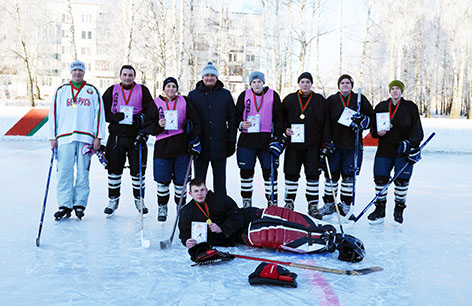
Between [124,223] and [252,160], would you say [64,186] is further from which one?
[252,160]

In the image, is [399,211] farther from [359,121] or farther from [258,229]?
[258,229]

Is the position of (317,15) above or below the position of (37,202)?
above

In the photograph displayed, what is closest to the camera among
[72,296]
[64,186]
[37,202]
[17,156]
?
[72,296]

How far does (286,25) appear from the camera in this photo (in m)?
19.7

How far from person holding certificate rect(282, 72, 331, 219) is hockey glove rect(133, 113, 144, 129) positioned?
151 centimetres

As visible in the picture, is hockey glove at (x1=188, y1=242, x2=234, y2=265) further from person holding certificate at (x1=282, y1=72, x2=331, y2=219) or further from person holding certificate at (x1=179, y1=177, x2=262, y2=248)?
person holding certificate at (x1=282, y1=72, x2=331, y2=219)

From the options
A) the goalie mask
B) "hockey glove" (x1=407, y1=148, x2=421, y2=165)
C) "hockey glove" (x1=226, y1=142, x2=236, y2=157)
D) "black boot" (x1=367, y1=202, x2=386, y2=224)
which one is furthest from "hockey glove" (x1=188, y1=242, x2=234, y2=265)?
"hockey glove" (x1=407, y1=148, x2=421, y2=165)

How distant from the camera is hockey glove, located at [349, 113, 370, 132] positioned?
14.1ft

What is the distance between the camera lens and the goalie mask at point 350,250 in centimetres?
318

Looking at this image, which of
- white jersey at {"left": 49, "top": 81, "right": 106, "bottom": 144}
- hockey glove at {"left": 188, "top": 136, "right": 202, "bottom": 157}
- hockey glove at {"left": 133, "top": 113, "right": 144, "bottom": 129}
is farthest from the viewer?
hockey glove at {"left": 133, "top": 113, "right": 144, "bottom": 129}

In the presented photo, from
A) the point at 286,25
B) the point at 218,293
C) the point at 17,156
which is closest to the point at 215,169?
the point at 218,293

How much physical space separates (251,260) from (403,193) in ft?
6.87

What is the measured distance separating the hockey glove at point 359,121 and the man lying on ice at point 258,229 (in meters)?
1.34

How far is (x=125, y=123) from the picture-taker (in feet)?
14.0
